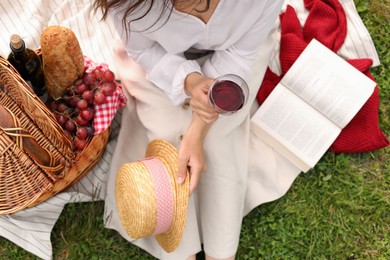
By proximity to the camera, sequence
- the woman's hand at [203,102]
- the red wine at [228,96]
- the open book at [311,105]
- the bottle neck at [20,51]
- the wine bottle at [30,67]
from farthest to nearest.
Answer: the open book at [311,105] < the wine bottle at [30,67] < the bottle neck at [20,51] < the woman's hand at [203,102] < the red wine at [228,96]

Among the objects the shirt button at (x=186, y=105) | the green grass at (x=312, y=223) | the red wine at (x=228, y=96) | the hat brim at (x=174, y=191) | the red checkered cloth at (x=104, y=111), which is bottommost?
the green grass at (x=312, y=223)

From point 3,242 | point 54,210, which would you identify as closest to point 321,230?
point 54,210

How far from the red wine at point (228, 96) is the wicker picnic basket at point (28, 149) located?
46 centimetres

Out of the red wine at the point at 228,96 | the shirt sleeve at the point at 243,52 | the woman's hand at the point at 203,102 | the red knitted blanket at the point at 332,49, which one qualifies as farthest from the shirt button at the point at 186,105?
the red wine at the point at 228,96

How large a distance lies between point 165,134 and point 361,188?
2.38ft

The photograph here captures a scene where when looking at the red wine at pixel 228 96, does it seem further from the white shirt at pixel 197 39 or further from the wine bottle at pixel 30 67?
the wine bottle at pixel 30 67

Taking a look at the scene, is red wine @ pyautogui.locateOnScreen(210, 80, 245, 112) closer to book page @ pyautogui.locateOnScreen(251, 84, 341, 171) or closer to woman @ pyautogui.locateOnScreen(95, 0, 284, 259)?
woman @ pyautogui.locateOnScreen(95, 0, 284, 259)

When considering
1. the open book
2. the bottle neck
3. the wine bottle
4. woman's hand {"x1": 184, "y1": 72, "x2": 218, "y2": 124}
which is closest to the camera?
woman's hand {"x1": 184, "y1": 72, "x2": 218, "y2": 124}

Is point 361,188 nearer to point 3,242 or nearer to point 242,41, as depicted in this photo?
point 242,41

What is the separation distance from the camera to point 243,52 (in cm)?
141

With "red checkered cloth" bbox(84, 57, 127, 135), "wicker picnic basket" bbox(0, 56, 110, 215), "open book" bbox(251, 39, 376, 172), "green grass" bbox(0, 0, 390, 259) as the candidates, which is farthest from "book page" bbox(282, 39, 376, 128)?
"wicker picnic basket" bbox(0, 56, 110, 215)

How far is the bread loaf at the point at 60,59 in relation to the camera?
140 cm

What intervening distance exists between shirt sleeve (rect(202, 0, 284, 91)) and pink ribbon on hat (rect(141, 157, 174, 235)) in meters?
0.30

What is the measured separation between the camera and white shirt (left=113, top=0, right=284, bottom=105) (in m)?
1.24
